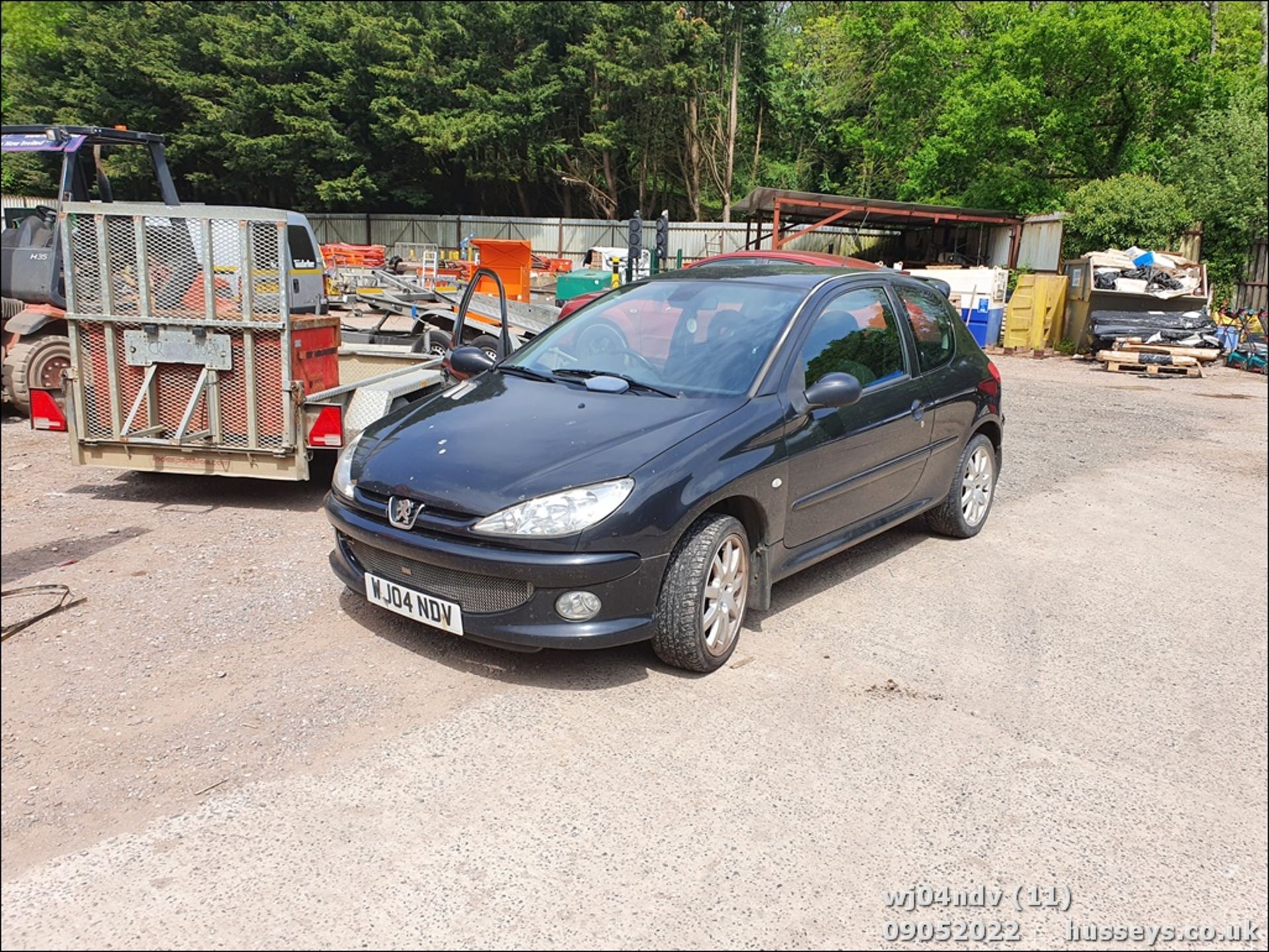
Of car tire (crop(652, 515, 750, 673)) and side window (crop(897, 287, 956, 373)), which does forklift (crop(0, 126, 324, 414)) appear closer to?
side window (crop(897, 287, 956, 373))

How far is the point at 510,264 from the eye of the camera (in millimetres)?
18984

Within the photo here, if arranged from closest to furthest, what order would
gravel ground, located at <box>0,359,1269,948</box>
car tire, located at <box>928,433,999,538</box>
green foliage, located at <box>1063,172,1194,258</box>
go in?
gravel ground, located at <box>0,359,1269,948</box>
car tire, located at <box>928,433,999,538</box>
green foliage, located at <box>1063,172,1194,258</box>

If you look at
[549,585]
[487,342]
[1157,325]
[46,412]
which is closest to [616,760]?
[549,585]

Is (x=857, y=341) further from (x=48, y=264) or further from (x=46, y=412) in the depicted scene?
(x=48, y=264)

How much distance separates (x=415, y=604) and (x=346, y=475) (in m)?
0.80

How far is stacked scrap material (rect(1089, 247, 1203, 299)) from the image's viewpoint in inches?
712

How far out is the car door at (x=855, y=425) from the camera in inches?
180

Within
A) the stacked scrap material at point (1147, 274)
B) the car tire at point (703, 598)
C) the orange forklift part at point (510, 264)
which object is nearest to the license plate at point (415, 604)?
the car tire at point (703, 598)

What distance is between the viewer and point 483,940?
2.54m

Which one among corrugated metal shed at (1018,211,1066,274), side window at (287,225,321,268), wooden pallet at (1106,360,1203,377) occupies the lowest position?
wooden pallet at (1106,360,1203,377)

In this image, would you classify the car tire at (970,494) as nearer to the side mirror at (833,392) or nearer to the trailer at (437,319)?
the side mirror at (833,392)

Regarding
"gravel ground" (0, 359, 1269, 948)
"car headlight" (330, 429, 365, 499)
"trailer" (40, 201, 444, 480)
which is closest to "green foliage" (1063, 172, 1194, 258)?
"gravel ground" (0, 359, 1269, 948)

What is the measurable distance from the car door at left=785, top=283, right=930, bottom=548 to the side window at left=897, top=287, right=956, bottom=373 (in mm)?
184

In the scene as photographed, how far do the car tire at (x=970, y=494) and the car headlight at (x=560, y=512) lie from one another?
301 cm
